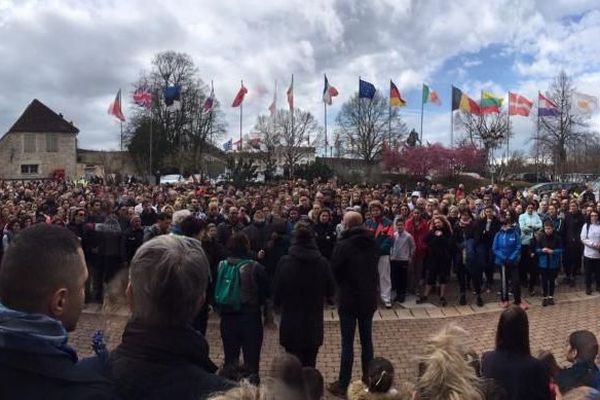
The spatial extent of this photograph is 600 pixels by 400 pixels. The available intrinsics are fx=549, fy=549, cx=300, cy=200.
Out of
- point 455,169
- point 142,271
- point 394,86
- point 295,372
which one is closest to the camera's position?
point 142,271

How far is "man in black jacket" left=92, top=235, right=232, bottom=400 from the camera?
1774 mm

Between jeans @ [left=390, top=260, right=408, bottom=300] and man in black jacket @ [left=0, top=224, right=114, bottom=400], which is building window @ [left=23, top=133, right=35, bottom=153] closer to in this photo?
jeans @ [left=390, top=260, right=408, bottom=300]

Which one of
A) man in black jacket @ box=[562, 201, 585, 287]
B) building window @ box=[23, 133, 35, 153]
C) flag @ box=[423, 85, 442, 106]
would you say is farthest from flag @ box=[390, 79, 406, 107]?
building window @ box=[23, 133, 35, 153]

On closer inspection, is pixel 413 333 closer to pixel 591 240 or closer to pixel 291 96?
pixel 591 240

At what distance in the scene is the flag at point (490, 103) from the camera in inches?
1411

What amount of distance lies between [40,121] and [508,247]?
5969 centimetres

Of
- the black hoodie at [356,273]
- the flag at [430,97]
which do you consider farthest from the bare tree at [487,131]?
the black hoodie at [356,273]

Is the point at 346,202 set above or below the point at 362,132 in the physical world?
below

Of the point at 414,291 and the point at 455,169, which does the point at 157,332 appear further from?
the point at 455,169

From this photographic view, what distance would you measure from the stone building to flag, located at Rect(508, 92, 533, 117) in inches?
1750

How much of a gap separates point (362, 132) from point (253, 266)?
193 feet

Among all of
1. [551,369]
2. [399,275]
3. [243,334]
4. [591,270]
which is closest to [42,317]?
[551,369]

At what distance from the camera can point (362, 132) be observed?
209 ft

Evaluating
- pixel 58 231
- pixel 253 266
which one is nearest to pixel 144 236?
Result: pixel 253 266
